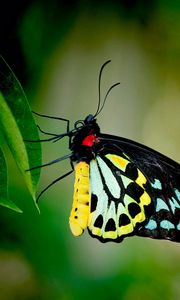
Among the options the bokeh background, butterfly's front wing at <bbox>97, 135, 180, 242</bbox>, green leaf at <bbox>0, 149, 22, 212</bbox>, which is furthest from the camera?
the bokeh background

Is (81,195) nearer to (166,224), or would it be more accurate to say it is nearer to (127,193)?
(127,193)

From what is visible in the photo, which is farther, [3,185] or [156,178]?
[156,178]

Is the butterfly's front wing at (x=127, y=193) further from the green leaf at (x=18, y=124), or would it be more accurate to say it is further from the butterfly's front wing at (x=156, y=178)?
the green leaf at (x=18, y=124)

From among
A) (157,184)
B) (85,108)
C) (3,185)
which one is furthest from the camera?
(85,108)

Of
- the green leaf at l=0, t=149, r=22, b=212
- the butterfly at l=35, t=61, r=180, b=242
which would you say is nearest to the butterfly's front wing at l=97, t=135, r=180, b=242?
the butterfly at l=35, t=61, r=180, b=242

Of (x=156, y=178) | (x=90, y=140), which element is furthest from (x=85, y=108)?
(x=156, y=178)

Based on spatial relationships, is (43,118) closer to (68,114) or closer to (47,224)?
(68,114)

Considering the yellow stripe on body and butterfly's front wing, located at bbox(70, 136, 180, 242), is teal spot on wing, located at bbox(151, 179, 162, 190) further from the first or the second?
the yellow stripe on body
